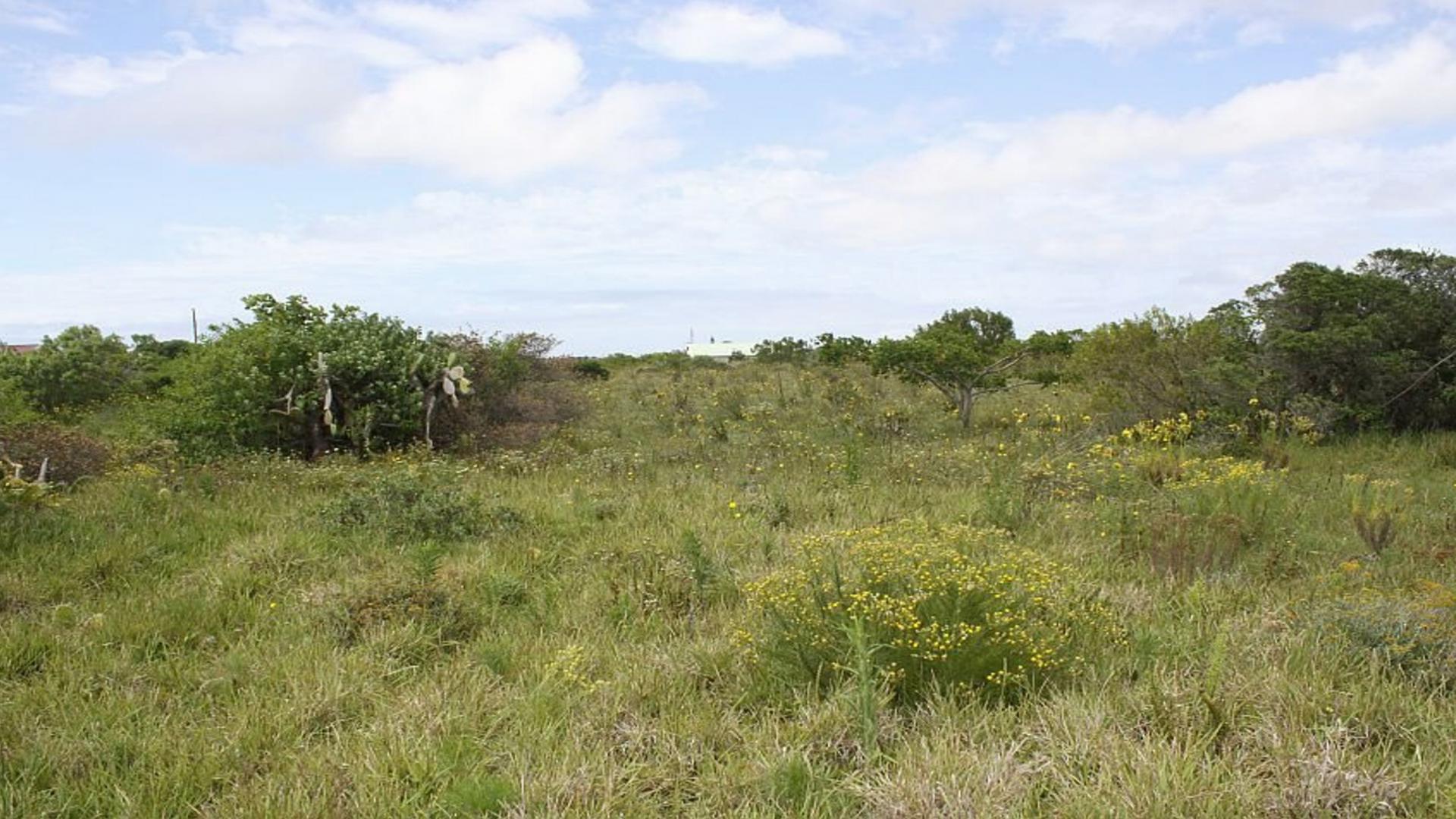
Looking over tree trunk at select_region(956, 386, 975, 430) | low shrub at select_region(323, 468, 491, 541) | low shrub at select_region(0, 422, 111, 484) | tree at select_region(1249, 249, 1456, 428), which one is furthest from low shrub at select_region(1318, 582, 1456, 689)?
low shrub at select_region(0, 422, 111, 484)

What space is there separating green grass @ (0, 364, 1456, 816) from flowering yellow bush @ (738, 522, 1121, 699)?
121mm

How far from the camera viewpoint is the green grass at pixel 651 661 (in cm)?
310

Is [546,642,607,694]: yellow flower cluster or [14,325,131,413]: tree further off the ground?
[14,325,131,413]: tree

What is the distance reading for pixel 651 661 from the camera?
4254mm

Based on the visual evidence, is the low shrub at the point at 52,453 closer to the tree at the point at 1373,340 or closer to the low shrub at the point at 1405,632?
the low shrub at the point at 1405,632

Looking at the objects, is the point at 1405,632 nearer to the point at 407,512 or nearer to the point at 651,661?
the point at 651,661

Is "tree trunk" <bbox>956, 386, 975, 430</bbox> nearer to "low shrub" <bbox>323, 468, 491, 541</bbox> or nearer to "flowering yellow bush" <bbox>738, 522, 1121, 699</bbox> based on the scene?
"low shrub" <bbox>323, 468, 491, 541</bbox>

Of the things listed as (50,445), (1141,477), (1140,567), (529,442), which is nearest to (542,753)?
(1140,567)

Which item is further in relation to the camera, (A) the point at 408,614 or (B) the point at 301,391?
(B) the point at 301,391

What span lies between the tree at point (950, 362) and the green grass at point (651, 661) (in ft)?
15.4

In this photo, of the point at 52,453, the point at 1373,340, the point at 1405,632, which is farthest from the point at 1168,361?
the point at 52,453

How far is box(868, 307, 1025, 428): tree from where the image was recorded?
43.1 ft

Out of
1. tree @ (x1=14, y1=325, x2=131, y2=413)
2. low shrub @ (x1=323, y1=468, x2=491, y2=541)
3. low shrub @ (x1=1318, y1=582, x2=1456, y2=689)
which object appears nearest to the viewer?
low shrub @ (x1=1318, y1=582, x2=1456, y2=689)

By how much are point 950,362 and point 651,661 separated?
9.62 metres
